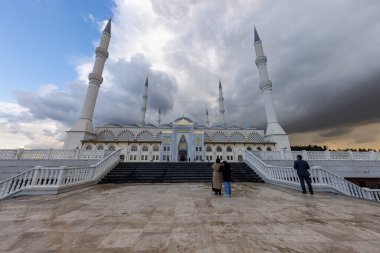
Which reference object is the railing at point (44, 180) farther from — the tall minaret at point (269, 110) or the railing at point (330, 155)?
the tall minaret at point (269, 110)

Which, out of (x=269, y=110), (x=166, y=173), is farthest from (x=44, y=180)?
(x=269, y=110)

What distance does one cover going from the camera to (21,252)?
2182mm

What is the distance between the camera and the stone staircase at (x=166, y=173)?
11.3 metres

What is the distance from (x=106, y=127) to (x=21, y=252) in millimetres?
41605

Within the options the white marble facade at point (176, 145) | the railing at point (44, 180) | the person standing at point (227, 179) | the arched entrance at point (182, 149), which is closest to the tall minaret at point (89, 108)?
the white marble facade at point (176, 145)

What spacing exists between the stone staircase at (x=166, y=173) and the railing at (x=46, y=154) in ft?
8.76

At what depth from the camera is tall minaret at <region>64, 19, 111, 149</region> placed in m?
31.1

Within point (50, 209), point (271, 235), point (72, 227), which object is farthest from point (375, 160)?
point (50, 209)

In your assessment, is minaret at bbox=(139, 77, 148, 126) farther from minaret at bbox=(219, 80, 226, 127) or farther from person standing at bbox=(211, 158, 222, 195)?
person standing at bbox=(211, 158, 222, 195)

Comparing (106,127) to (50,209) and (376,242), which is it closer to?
(50,209)

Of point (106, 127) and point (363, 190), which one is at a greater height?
point (106, 127)

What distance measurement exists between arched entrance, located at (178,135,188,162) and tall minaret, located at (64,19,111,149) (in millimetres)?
19634

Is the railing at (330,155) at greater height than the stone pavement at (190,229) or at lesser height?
greater

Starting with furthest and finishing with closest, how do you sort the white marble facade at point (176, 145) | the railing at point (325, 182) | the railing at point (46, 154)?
the white marble facade at point (176, 145)
the railing at point (46, 154)
the railing at point (325, 182)
